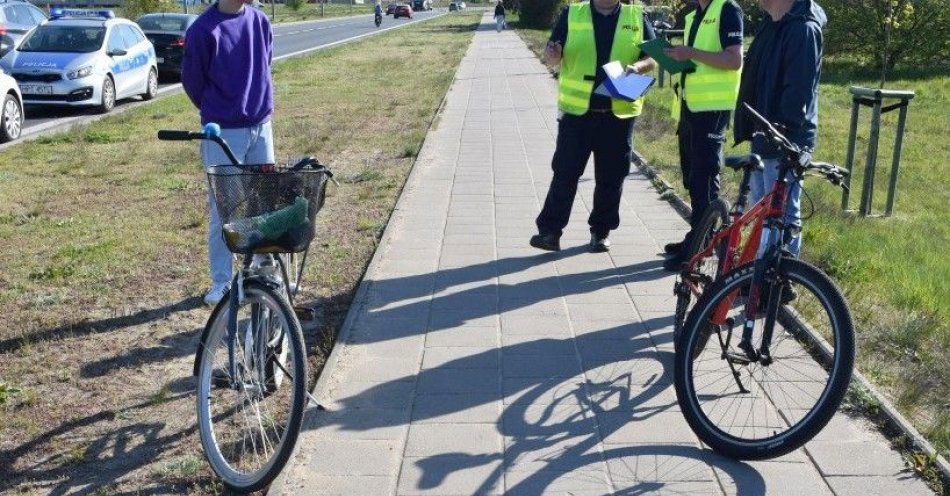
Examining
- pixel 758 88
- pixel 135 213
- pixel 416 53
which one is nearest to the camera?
pixel 758 88

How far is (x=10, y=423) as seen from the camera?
4598 millimetres

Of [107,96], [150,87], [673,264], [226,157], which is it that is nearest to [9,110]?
[107,96]

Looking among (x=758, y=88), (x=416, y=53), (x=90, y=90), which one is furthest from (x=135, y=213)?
(x=416, y=53)

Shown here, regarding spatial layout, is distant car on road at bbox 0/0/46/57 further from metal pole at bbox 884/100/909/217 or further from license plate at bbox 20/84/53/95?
metal pole at bbox 884/100/909/217

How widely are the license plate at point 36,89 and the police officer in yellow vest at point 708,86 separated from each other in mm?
12582

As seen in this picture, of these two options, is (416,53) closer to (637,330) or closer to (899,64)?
(899,64)

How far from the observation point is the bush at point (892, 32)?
1005 inches

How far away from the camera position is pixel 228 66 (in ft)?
18.4

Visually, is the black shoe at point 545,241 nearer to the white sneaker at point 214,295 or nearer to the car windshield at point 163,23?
the white sneaker at point 214,295

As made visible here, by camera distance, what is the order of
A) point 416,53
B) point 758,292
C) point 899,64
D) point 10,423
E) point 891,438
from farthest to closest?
point 416,53, point 899,64, point 10,423, point 891,438, point 758,292

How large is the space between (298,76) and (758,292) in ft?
72.4

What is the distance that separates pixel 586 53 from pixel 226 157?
2.63 meters

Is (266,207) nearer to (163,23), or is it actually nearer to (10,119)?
(10,119)

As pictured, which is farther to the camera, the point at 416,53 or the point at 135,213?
the point at 416,53
